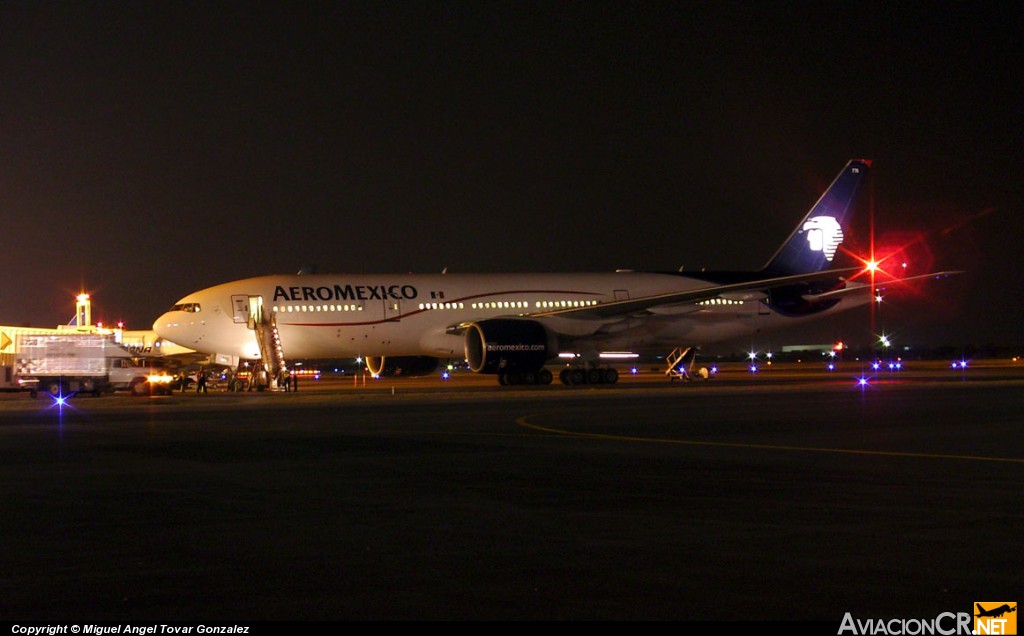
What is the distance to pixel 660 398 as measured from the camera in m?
30.3

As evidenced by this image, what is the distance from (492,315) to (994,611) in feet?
116

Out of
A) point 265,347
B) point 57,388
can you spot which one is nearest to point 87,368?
point 57,388

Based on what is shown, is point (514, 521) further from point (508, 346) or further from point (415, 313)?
point (415, 313)

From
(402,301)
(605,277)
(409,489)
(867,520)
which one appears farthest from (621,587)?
(605,277)

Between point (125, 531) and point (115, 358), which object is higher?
point (115, 358)

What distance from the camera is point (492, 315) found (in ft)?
137

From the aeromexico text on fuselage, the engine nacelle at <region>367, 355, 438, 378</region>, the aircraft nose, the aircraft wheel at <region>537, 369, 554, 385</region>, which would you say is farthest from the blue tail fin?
the aircraft nose

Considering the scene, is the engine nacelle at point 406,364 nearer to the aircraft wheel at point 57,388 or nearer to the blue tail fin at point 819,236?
the aircraft wheel at point 57,388

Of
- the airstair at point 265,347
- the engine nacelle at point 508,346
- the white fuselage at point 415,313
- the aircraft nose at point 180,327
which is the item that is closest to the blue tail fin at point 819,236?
the white fuselage at point 415,313

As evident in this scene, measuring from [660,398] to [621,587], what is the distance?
23051 mm

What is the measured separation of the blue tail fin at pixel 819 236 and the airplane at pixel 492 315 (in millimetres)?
2013

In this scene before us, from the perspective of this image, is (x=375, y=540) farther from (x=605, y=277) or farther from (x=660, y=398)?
(x=605, y=277)

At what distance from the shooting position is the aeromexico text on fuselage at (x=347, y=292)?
3978 centimetres

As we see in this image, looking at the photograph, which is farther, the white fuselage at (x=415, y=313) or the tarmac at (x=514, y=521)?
the white fuselage at (x=415, y=313)
